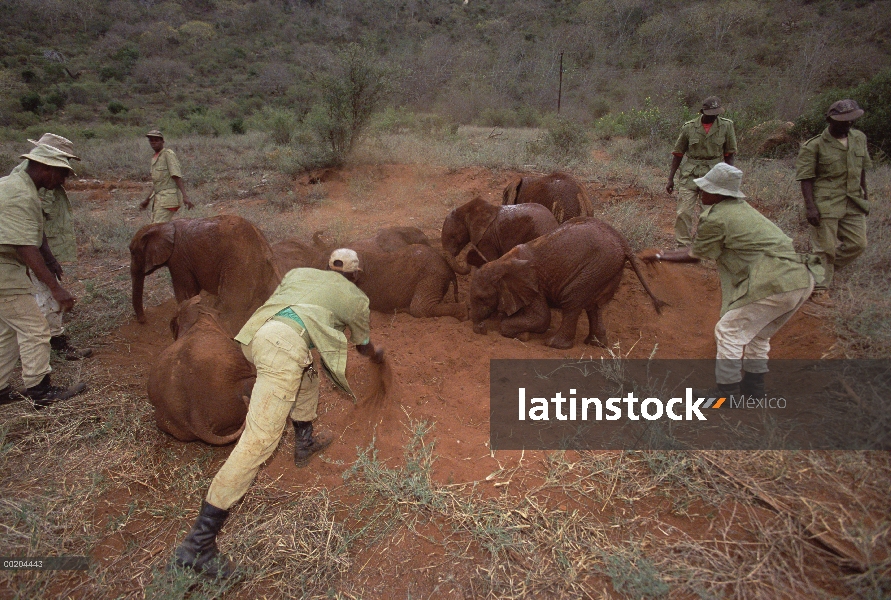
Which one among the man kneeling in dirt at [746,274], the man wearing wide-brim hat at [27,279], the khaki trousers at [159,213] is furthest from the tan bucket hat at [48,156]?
the man kneeling in dirt at [746,274]

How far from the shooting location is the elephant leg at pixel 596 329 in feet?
17.0

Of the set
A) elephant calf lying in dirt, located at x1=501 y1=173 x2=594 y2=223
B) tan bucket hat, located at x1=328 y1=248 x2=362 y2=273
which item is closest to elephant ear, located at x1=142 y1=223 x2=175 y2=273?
tan bucket hat, located at x1=328 y1=248 x2=362 y2=273

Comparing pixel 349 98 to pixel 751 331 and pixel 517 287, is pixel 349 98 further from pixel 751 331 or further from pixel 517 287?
pixel 751 331

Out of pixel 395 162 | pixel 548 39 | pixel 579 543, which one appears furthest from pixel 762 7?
pixel 579 543

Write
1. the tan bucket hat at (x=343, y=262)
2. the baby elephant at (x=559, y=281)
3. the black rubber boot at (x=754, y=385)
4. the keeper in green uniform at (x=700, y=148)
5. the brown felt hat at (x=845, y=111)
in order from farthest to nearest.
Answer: the keeper in green uniform at (x=700, y=148)
the baby elephant at (x=559, y=281)
the brown felt hat at (x=845, y=111)
the black rubber boot at (x=754, y=385)
the tan bucket hat at (x=343, y=262)

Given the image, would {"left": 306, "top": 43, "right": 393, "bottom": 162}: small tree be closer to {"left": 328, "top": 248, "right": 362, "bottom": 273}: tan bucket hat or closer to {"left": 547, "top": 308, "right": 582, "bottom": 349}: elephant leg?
{"left": 547, "top": 308, "right": 582, "bottom": 349}: elephant leg

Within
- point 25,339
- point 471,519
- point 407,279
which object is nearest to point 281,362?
point 471,519

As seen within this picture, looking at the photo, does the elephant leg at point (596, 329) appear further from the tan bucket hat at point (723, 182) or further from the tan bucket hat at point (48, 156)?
the tan bucket hat at point (48, 156)

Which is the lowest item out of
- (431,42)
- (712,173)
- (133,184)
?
(133,184)

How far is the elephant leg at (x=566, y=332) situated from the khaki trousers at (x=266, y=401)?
2.90 meters

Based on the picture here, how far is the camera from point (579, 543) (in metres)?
2.68

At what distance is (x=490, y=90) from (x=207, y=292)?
73.3 feet

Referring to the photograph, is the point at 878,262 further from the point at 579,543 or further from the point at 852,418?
the point at 579,543

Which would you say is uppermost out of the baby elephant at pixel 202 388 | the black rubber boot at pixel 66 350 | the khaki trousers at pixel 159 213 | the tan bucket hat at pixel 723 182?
the tan bucket hat at pixel 723 182
